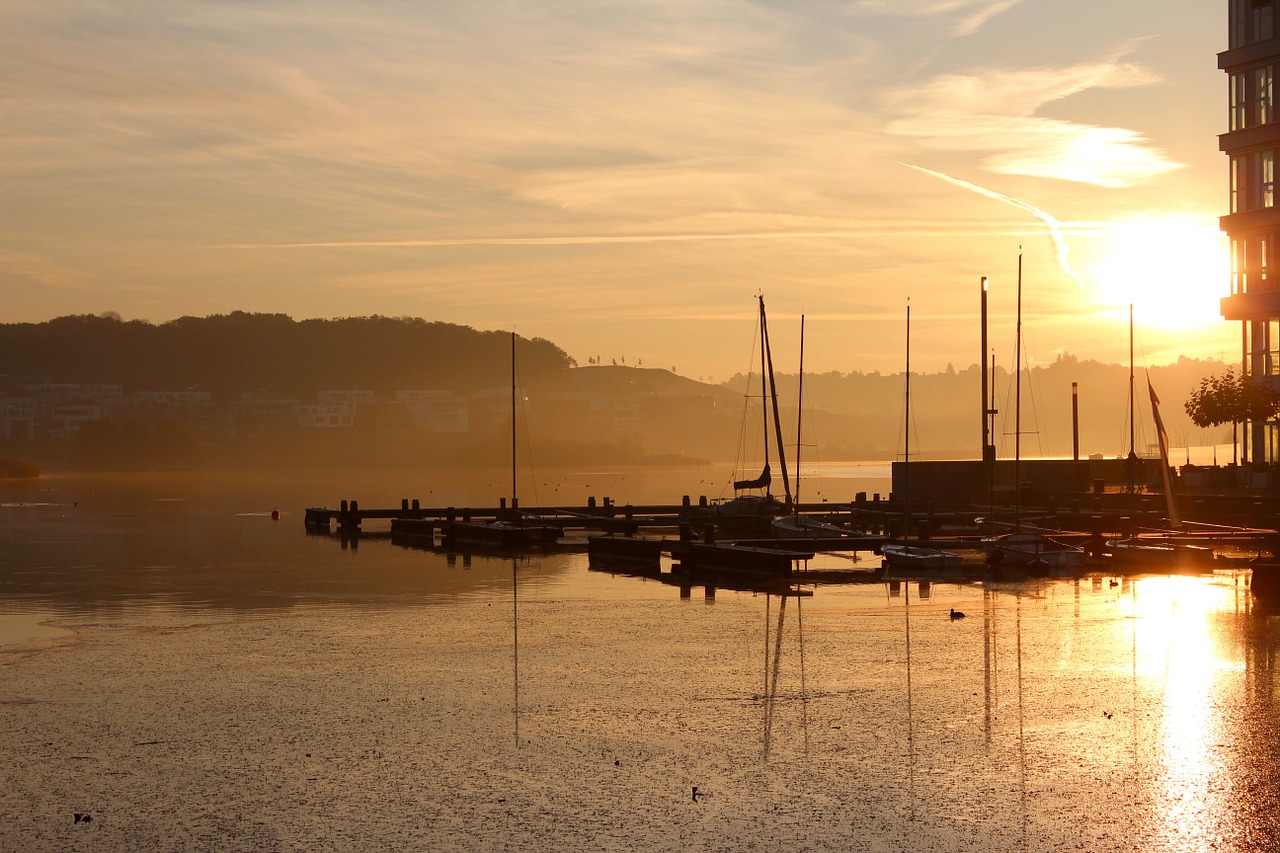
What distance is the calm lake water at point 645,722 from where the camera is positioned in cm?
1319

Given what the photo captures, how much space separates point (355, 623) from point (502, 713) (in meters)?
11.4

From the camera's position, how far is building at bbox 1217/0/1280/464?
2534 inches

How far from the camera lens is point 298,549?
55.8 m

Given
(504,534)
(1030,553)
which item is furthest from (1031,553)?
(504,534)

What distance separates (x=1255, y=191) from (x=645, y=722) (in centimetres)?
5816

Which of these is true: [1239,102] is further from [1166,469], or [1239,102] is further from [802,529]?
[802,529]

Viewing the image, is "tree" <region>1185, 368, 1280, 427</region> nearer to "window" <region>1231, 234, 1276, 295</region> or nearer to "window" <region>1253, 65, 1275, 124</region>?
"window" <region>1231, 234, 1276, 295</region>

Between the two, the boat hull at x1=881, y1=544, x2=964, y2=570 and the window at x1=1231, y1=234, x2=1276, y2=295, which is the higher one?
the window at x1=1231, y1=234, x2=1276, y2=295

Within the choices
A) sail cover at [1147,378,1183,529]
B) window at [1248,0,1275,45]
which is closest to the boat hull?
sail cover at [1147,378,1183,529]

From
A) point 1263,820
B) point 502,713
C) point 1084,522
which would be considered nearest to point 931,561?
point 1084,522

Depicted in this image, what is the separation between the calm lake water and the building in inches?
1396

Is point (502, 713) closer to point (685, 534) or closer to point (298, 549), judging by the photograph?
point (685, 534)

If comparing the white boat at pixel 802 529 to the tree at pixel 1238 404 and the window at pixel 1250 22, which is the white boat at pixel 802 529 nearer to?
the tree at pixel 1238 404

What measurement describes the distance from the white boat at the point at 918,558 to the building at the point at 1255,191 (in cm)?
3071
